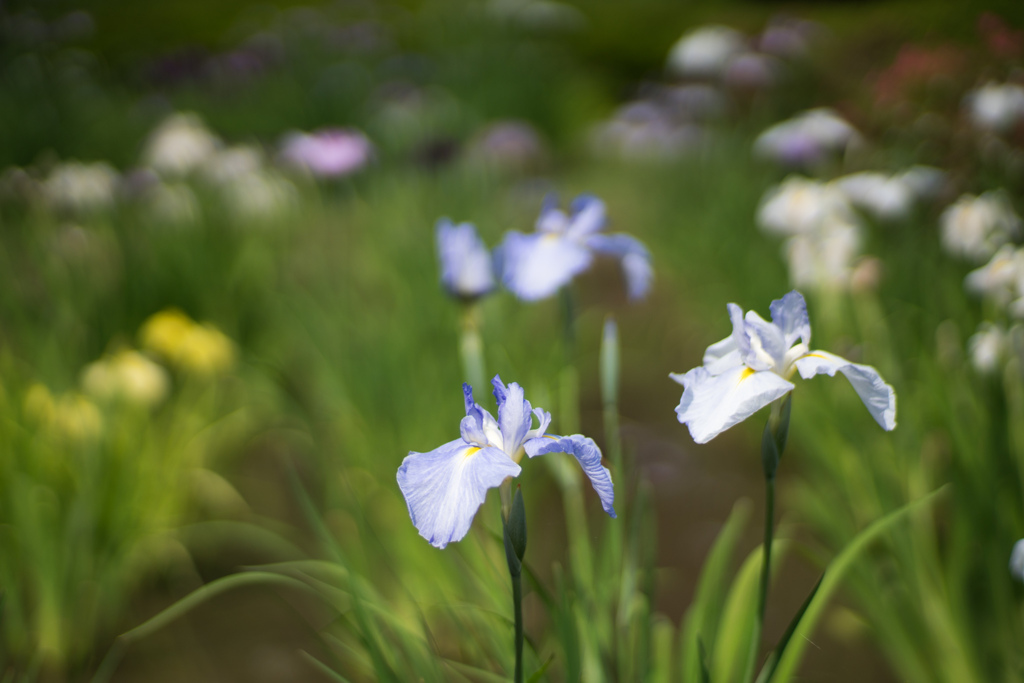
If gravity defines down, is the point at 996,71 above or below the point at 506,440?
above

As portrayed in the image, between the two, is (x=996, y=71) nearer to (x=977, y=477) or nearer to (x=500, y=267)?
(x=977, y=477)

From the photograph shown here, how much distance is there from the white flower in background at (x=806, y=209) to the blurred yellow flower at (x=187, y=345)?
205cm

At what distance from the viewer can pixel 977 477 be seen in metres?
1.34

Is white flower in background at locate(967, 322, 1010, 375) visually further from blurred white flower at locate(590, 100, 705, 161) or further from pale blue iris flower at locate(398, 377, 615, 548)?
blurred white flower at locate(590, 100, 705, 161)

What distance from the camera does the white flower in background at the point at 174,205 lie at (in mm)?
2973

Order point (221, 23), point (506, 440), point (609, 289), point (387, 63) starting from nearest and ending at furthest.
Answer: point (506, 440), point (609, 289), point (387, 63), point (221, 23)

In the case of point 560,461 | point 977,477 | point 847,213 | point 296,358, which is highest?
point 847,213

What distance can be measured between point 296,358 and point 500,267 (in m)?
1.89

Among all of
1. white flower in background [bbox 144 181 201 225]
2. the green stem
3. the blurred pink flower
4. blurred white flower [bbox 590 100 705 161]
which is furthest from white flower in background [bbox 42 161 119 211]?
blurred white flower [bbox 590 100 705 161]

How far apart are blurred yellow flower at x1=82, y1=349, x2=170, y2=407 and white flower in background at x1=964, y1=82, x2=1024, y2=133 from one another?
2.58 metres

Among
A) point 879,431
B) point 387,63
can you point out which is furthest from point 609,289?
point 387,63

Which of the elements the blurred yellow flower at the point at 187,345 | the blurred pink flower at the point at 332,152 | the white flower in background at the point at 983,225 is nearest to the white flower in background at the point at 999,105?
the white flower in background at the point at 983,225

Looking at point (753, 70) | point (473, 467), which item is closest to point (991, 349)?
point (473, 467)

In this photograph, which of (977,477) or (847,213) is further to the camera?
(847,213)
